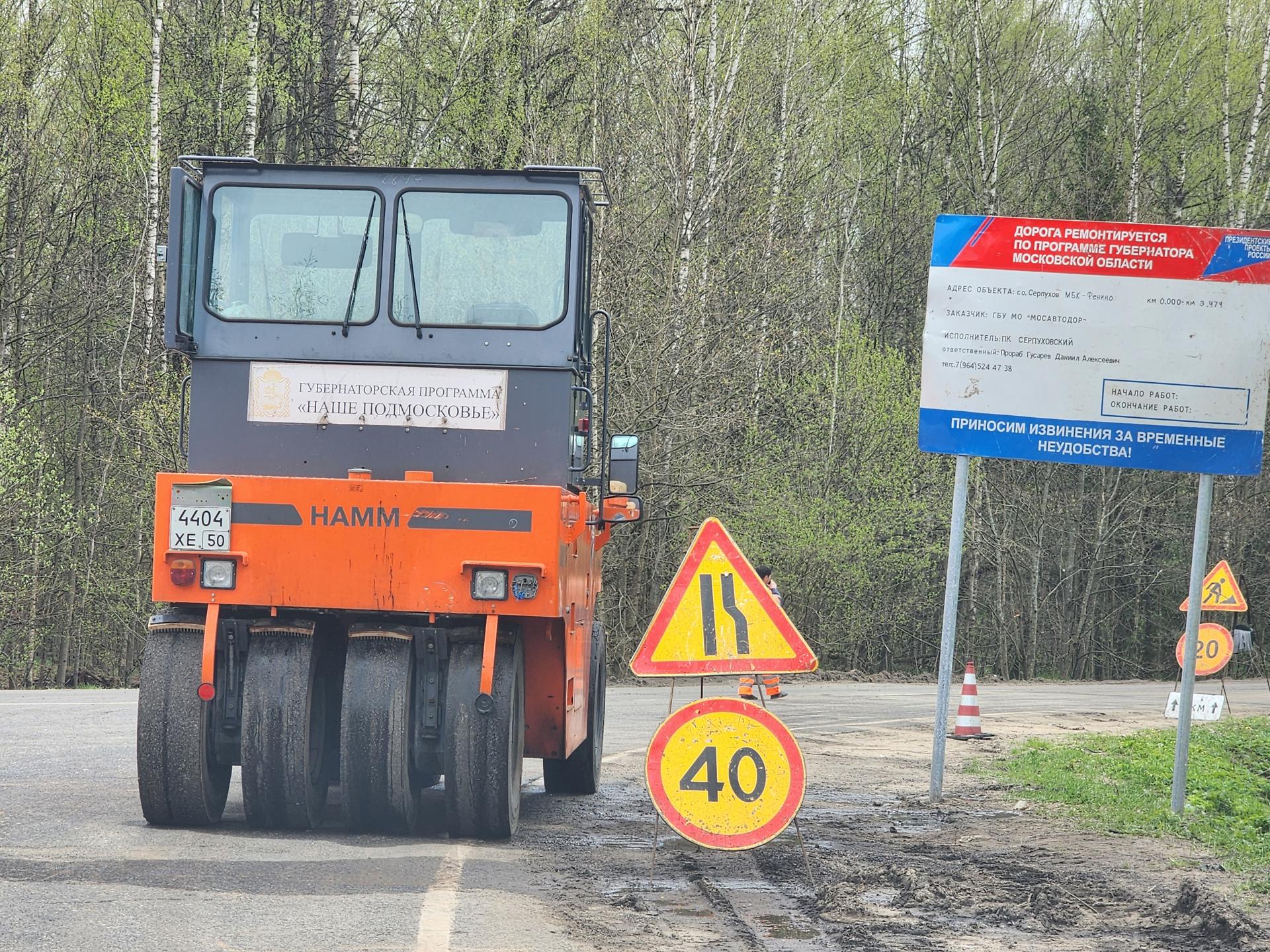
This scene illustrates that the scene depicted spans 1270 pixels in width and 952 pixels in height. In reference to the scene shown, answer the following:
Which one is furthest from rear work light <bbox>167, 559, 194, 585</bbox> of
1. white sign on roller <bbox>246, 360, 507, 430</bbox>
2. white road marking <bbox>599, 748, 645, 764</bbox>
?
white road marking <bbox>599, 748, 645, 764</bbox>

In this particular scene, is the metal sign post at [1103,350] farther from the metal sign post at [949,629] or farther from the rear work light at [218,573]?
the rear work light at [218,573]

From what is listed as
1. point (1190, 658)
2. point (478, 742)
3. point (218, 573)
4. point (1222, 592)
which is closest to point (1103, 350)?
point (1190, 658)

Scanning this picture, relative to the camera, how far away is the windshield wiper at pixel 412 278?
8219 millimetres

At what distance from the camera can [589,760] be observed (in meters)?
10.1

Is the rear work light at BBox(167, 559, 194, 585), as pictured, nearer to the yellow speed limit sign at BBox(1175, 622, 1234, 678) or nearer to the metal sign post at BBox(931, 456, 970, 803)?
the metal sign post at BBox(931, 456, 970, 803)

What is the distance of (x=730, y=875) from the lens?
7.48 m

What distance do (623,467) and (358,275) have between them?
1861mm

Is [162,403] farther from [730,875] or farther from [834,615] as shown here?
[730,875]

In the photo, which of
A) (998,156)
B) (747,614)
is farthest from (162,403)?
(998,156)

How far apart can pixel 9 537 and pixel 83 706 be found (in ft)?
29.2

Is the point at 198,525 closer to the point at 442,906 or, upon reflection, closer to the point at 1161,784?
the point at 442,906

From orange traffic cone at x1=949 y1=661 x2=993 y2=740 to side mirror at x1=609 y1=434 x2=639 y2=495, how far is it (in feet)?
24.8

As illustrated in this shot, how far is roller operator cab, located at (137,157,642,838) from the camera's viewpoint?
24.6 feet

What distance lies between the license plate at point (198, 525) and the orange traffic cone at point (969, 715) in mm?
9575
